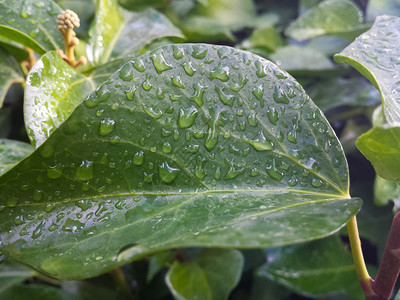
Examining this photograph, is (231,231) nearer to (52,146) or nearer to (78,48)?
(52,146)

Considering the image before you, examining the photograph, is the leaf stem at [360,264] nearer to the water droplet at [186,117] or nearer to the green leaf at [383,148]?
the green leaf at [383,148]

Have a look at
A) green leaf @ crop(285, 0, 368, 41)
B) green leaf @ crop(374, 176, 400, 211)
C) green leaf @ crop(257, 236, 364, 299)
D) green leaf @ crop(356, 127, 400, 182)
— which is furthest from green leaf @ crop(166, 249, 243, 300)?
green leaf @ crop(285, 0, 368, 41)

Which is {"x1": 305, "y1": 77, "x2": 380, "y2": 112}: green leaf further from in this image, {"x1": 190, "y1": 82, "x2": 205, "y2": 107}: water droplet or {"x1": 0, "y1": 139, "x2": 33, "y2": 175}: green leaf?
{"x1": 0, "y1": 139, "x2": 33, "y2": 175}: green leaf

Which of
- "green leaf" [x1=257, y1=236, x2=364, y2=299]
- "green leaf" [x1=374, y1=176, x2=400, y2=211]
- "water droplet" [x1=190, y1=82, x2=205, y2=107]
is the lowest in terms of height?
"green leaf" [x1=257, y1=236, x2=364, y2=299]

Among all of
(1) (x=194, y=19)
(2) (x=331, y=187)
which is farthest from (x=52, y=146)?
(1) (x=194, y=19)

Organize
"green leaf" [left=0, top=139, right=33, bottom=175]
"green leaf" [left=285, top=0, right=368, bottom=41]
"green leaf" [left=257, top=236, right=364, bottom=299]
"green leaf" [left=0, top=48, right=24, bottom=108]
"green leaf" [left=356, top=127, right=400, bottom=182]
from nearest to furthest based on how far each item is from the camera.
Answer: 1. "green leaf" [left=356, top=127, right=400, bottom=182]
2. "green leaf" [left=0, top=139, right=33, bottom=175]
3. "green leaf" [left=0, top=48, right=24, bottom=108]
4. "green leaf" [left=257, top=236, right=364, bottom=299]
5. "green leaf" [left=285, top=0, right=368, bottom=41]

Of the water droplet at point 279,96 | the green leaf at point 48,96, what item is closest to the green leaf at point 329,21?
the water droplet at point 279,96

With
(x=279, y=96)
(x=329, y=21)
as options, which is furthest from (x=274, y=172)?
(x=329, y=21)
